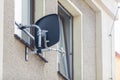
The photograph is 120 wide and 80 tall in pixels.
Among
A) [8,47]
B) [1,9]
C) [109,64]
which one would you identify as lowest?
[109,64]

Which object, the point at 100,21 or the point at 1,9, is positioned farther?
the point at 100,21

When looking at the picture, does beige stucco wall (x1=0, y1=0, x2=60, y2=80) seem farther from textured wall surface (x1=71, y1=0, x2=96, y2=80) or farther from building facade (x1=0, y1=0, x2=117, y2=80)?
textured wall surface (x1=71, y1=0, x2=96, y2=80)

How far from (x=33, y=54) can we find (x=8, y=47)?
850mm

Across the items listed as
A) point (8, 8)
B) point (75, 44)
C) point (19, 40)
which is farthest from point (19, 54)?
point (75, 44)

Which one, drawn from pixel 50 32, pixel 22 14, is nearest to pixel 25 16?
pixel 22 14

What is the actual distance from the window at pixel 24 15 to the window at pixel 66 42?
82.1 inches

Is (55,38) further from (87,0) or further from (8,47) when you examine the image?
(87,0)

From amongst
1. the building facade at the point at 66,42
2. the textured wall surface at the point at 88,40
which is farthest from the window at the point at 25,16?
the textured wall surface at the point at 88,40

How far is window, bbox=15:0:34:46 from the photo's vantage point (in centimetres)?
959

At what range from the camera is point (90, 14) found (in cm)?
1320

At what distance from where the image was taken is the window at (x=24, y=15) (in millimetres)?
9594

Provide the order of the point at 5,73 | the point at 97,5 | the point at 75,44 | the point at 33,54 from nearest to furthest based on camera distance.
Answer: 1. the point at 5,73
2. the point at 33,54
3. the point at 75,44
4. the point at 97,5

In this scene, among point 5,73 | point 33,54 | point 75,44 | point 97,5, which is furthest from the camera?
point 97,5

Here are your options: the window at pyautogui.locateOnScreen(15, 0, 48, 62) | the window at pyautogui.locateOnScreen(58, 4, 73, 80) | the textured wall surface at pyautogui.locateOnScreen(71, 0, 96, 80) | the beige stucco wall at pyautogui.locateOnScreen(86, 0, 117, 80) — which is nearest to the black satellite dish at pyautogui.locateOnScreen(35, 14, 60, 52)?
the window at pyautogui.locateOnScreen(15, 0, 48, 62)
